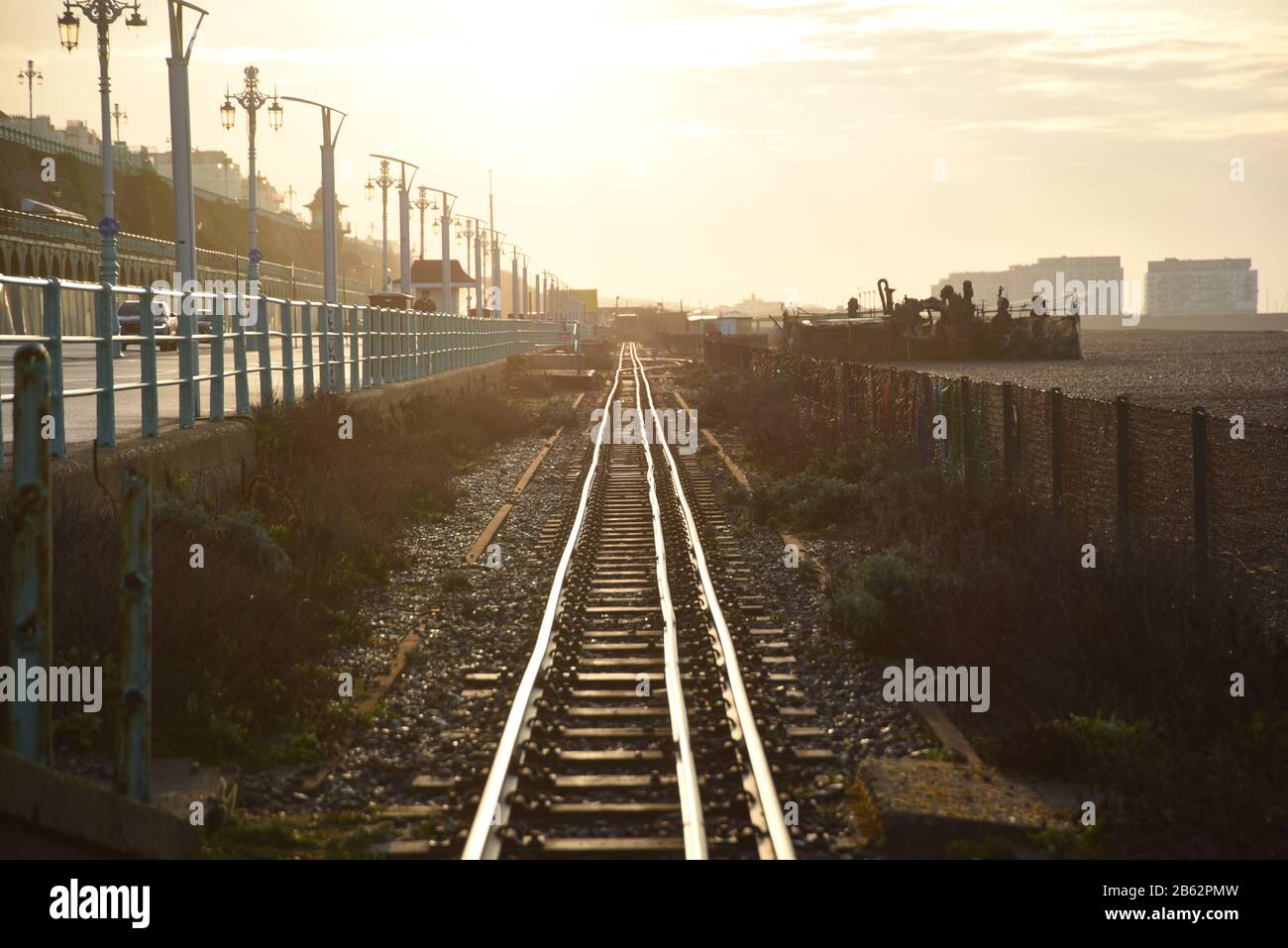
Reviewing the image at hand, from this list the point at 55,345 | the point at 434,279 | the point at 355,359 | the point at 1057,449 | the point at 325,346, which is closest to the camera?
the point at 55,345

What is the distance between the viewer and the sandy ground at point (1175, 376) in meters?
33.4

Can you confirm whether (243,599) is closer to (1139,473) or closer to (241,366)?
(1139,473)

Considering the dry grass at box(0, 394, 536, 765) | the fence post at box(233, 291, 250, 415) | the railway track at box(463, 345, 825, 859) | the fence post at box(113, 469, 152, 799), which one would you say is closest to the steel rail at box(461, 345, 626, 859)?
the railway track at box(463, 345, 825, 859)

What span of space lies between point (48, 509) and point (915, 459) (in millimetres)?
15684

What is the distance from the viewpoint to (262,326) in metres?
19.5

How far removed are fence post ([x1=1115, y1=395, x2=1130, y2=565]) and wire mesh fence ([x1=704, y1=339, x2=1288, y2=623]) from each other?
0.01 metres

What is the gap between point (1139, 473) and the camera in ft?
41.0

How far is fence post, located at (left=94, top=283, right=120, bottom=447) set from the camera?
12.8 meters

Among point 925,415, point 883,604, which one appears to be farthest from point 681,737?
point 925,415

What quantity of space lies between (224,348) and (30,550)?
19270 millimetres

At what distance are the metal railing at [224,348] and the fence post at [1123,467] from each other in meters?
8.55

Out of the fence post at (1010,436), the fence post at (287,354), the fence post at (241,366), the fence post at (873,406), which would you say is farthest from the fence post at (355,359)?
the fence post at (1010,436)
